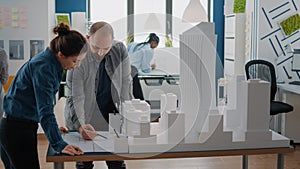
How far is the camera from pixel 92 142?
2.48m

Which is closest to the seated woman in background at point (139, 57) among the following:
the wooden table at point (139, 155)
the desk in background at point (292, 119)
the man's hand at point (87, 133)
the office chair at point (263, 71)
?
the man's hand at point (87, 133)

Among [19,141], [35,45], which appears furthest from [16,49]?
[19,141]

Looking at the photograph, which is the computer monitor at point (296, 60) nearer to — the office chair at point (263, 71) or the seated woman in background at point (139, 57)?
the office chair at point (263, 71)

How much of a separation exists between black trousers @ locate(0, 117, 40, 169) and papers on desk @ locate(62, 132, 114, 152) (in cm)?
26

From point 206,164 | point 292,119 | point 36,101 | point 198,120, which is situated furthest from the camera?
point 292,119

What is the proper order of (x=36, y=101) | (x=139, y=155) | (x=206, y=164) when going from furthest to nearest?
(x=206, y=164) → (x=139, y=155) → (x=36, y=101)

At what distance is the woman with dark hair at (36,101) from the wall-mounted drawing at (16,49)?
10.00ft

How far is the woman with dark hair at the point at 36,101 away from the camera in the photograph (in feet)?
6.88

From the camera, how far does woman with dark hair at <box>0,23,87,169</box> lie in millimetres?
2096

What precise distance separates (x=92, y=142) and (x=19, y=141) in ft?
1.43

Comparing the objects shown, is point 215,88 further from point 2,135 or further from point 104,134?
point 2,135

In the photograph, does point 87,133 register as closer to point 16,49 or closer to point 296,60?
point 16,49

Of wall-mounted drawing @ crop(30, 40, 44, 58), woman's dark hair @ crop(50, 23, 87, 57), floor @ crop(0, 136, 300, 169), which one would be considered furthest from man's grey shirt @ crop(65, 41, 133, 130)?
wall-mounted drawing @ crop(30, 40, 44, 58)

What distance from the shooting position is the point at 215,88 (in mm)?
2490
